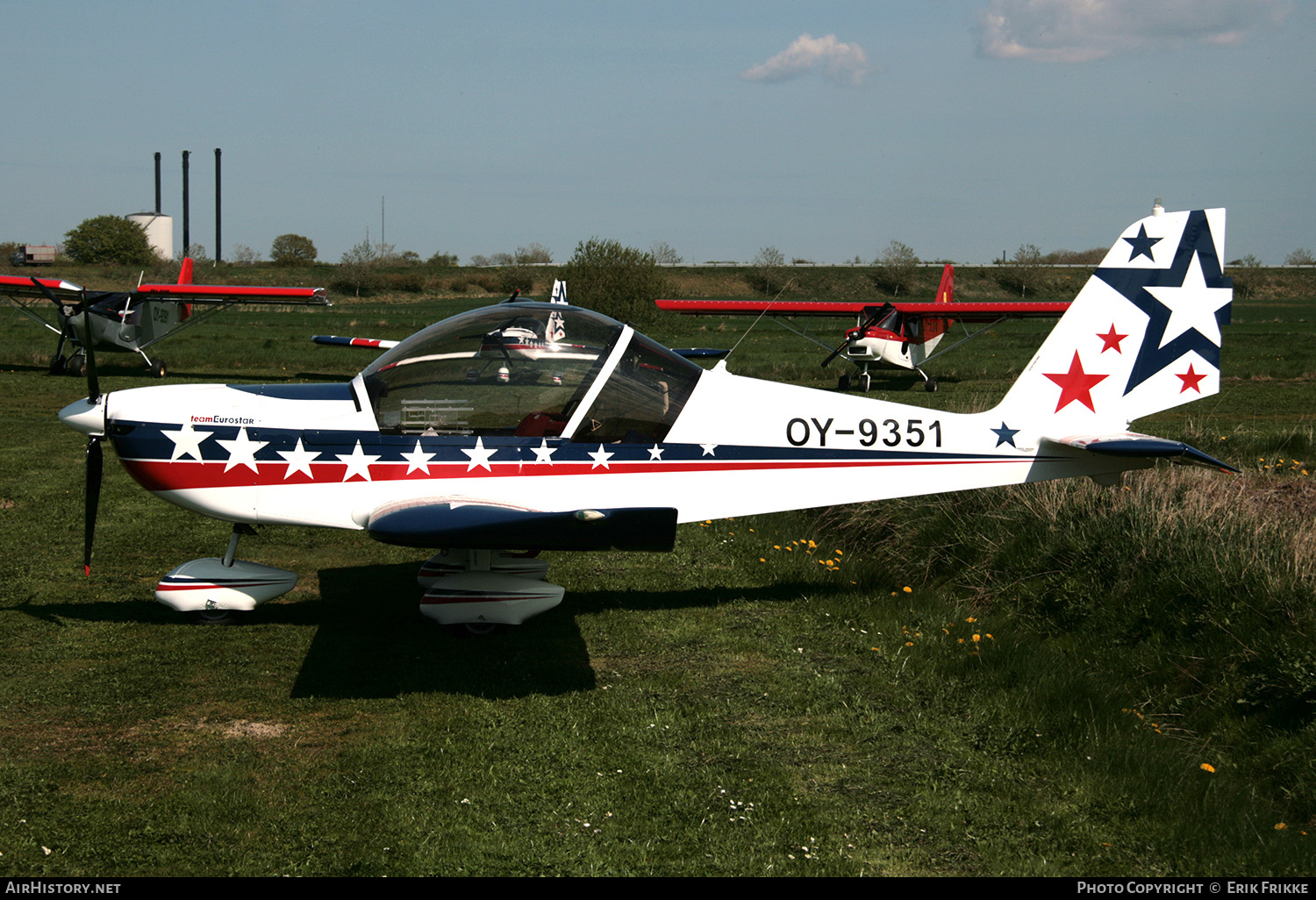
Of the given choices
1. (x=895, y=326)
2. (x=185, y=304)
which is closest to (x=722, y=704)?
(x=895, y=326)

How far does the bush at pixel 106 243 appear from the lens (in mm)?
71312

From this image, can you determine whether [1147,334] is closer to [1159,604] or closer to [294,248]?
[1159,604]

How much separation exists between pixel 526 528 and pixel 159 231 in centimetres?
9171

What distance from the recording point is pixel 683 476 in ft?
19.4

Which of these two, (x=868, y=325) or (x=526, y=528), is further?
(x=868, y=325)

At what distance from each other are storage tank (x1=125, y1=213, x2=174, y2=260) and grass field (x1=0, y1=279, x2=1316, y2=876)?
85256mm

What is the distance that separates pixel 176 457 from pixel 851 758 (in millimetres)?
4214

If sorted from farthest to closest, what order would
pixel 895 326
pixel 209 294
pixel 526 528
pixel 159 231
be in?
pixel 159 231 → pixel 895 326 → pixel 209 294 → pixel 526 528

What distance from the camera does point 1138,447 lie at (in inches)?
230

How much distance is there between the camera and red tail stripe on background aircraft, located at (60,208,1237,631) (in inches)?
221

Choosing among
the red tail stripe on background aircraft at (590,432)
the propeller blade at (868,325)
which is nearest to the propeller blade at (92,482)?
the red tail stripe on background aircraft at (590,432)

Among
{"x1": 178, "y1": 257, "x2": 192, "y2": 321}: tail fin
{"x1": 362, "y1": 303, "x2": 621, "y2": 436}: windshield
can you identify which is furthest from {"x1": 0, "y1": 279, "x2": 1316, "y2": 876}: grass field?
{"x1": 178, "y1": 257, "x2": 192, "y2": 321}: tail fin

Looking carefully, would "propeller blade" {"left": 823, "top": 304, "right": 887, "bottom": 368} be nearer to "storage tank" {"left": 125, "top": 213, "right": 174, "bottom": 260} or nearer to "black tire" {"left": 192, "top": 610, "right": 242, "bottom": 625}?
"black tire" {"left": 192, "top": 610, "right": 242, "bottom": 625}

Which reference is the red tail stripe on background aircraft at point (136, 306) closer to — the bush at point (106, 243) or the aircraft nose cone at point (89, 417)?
the aircraft nose cone at point (89, 417)
